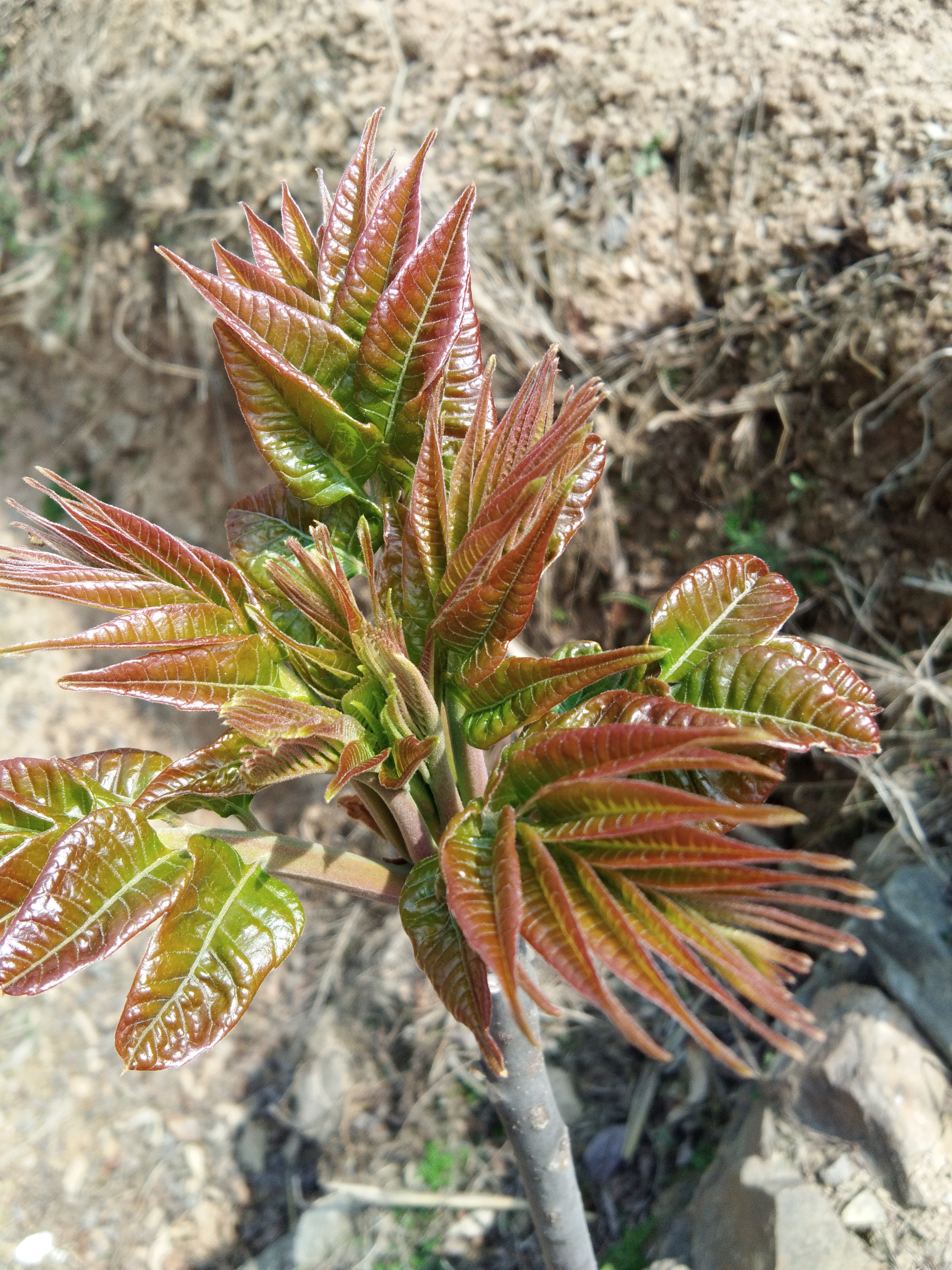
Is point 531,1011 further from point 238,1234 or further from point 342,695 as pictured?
point 238,1234

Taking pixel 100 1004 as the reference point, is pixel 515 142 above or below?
above

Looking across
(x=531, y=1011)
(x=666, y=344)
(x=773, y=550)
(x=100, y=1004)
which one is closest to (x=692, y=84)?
(x=666, y=344)

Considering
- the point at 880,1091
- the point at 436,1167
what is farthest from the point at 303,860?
the point at 436,1167

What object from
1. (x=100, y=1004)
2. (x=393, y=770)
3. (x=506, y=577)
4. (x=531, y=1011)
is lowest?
(x=100, y=1004)

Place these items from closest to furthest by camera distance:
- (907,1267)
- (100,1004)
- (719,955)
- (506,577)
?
1. (719,955)
2. (506,577)
3. (907,1267)
4. (100,1004)

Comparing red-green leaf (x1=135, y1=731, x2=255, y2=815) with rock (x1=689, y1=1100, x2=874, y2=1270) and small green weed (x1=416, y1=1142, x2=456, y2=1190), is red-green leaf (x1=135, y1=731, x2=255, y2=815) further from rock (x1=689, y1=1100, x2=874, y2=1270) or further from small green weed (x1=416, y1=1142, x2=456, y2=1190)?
small green weed (x1=416, y1=1142, x2=456, y2=1190)

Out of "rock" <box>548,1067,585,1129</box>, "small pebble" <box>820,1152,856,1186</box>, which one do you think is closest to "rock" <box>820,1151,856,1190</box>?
"small pebble" <box>820,1152,856,1186</box>
